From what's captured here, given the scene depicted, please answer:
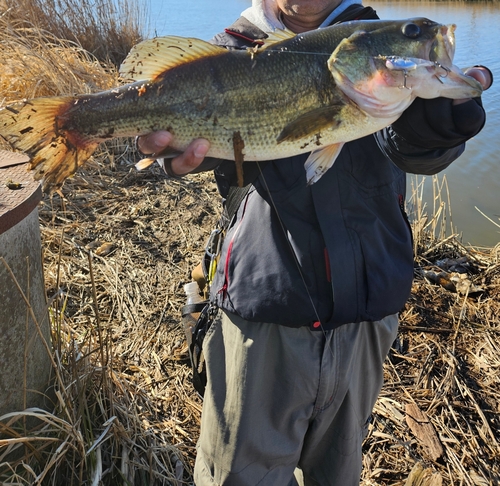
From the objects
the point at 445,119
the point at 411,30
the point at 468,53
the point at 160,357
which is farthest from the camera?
the point at 468,53

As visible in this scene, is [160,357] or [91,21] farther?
[91,21]

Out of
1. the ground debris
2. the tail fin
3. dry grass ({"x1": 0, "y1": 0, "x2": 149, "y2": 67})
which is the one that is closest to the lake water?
dry grass ({"x1": 0, "y1": 0, "x2": 149, "y2": 67})

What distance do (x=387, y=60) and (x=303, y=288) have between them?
837 millimetres

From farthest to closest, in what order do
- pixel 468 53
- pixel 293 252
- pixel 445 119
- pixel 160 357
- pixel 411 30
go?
1. pixel 468 53
2. pixel 160 357
3. pixel 293 252
4. pixel 411 30
5. pixel 445 119

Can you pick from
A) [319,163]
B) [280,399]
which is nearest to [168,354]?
[280,399]

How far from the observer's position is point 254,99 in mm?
1681

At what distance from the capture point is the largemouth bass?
1619 mm

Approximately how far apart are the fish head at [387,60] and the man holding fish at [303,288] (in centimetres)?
2

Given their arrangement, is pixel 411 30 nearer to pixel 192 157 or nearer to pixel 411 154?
pixel 411 154

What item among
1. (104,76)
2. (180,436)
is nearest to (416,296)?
(180,436)

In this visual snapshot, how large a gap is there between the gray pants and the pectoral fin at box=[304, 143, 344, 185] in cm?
56

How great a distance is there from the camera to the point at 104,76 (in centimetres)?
624

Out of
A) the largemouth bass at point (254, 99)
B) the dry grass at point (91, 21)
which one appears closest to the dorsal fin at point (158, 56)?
the largemouth bass at point (254, 99)

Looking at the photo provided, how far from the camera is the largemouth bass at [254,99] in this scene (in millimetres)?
1619
